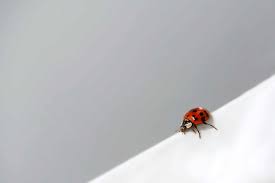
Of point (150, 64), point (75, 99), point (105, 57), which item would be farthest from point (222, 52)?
point (75, 99)

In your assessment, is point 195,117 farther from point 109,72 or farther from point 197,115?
point 109,72

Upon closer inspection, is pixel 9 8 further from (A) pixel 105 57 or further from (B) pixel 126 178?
(B) pixel 126 178

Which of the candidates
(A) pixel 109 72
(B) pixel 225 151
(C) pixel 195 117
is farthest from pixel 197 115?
(A) pixel 109 72

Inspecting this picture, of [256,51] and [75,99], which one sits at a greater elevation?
[75,99]

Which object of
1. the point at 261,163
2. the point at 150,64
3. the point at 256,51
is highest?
Result: the point at 150,64

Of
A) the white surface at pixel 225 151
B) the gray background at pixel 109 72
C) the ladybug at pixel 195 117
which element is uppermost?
the gray background at pixel 109 72
